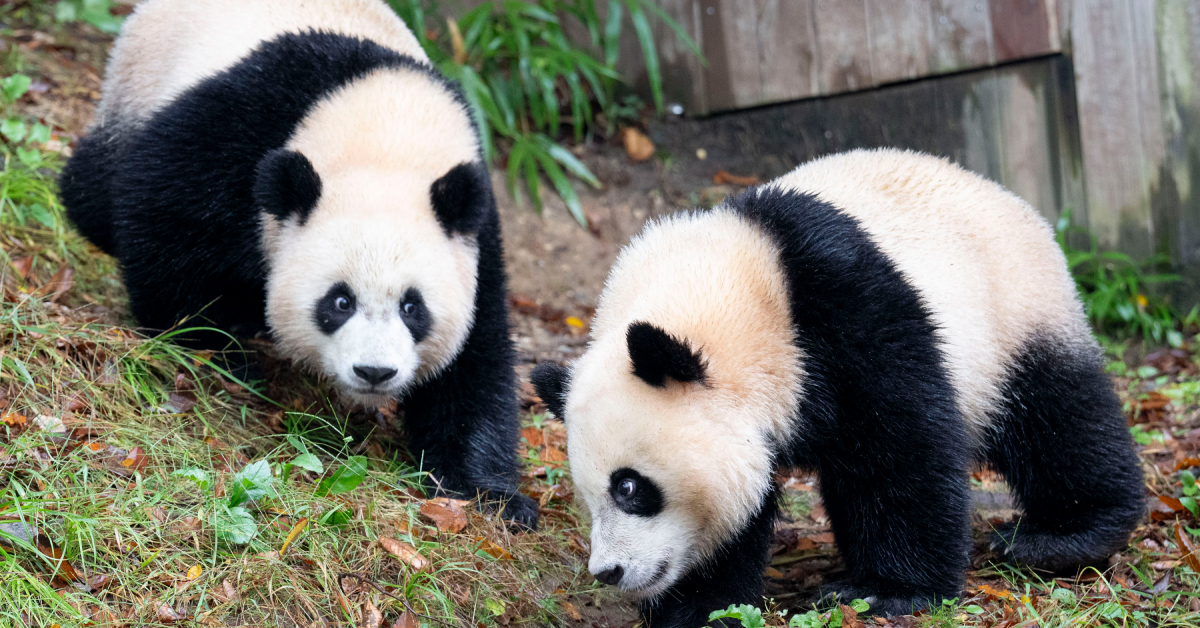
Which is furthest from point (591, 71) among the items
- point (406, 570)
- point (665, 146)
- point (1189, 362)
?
point (406, 570)

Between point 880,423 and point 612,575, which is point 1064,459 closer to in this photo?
point 880,423

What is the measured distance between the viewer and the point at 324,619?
3.35m

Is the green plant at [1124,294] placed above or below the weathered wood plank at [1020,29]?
below

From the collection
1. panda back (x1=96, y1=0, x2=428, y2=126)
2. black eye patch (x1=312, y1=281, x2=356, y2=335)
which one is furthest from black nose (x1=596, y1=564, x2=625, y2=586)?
panda back (x1=96, y1=0, x2=428, y2=126)

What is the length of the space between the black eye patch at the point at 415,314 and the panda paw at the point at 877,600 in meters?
1.83

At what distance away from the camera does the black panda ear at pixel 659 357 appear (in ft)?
10.2

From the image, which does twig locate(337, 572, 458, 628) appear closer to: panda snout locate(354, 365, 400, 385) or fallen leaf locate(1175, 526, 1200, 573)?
panda snout locate(354, 365, 400, 385)

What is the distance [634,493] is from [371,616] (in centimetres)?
94

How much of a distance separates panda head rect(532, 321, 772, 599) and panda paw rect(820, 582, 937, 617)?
0.59 m

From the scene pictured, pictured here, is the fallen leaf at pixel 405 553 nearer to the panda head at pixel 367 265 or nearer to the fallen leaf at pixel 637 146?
the panda head at pixel 367 265

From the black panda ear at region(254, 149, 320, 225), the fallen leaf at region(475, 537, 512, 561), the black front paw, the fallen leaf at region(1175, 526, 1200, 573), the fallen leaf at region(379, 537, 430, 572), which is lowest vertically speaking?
the fallen leaf at region(1175, 526, 1200, 573)

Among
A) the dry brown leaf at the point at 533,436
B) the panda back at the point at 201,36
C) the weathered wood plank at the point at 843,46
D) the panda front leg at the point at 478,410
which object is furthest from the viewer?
the weathered wood plank at the point at 843,46

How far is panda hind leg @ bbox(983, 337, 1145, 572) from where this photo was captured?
405cm

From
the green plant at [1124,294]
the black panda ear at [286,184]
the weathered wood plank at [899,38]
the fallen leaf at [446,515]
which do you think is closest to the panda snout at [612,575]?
the fallen leaf at [446,515]
